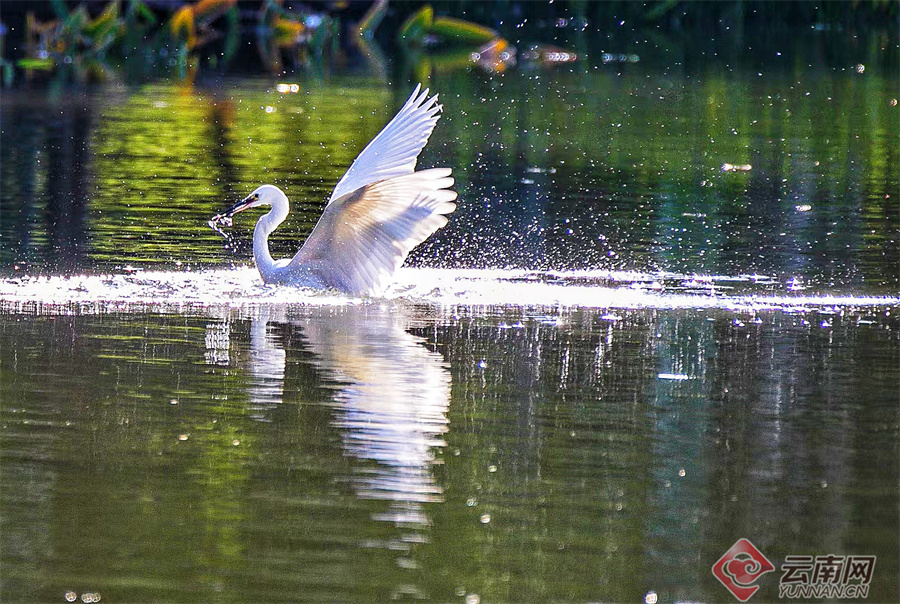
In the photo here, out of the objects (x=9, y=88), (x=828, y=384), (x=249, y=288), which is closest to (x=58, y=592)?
(x=828, y=384)

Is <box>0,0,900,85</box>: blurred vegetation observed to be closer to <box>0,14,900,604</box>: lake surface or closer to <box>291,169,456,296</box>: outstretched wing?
<box>0,14,900,604</box>: lake surface

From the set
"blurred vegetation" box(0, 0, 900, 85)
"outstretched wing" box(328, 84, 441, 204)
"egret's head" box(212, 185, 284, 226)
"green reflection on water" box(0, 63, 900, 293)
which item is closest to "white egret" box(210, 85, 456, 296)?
"outstretched wing" box(328, 84, 441, 204)

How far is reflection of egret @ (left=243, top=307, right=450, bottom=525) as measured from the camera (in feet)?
20.0

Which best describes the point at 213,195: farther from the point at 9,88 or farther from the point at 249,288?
the point at 9,88

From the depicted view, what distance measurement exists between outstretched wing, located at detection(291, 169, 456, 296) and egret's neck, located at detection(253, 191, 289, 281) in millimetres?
208

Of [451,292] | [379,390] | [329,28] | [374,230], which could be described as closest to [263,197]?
[374,230]

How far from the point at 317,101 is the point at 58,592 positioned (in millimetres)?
18129

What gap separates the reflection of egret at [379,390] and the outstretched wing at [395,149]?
2.52 feet

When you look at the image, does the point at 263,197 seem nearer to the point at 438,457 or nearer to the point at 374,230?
the point at 374,230

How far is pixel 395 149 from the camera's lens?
9148mm

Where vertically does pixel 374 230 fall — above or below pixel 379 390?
above

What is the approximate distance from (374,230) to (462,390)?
2.01m

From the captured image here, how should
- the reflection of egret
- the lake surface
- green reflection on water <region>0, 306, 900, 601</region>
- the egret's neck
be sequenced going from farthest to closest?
the egret's neck < the reflection of egret < the lake surface < green reflection on water <region>0, 306, 900, 601</region>

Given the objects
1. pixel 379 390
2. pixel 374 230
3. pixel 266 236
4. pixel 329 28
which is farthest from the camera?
pixel 329 28
